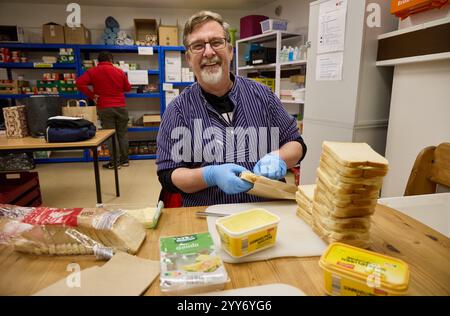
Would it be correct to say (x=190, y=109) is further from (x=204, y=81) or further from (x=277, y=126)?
(x=277, y=126)

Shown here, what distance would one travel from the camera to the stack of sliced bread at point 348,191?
0.76m

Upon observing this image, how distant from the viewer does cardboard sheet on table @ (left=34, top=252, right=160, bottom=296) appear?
644 mm

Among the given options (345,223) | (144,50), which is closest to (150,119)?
(144,50)

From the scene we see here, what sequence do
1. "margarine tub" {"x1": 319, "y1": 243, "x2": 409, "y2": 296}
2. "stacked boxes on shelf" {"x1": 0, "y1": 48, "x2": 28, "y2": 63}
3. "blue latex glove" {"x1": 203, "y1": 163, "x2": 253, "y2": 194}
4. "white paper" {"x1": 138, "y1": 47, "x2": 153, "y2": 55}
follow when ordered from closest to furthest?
"margarine tub" {"x1": 319, "y1": 243, "x2": 409, "y2": 296}, "blue latex glove" {"x1": 203, "y1": 163, "x2": 253, "y2": 194}, "stacked boxes on shelf" {"x1": 0, "y1": 48, "x2": 28, "y2": 63}, "white paper" {"x1": 138, "y1": 47, "x2": 153, "y2": 55}

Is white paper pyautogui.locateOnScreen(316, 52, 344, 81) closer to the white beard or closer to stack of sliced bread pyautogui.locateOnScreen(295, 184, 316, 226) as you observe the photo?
the white beard

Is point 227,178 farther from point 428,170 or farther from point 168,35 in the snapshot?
point 168,35

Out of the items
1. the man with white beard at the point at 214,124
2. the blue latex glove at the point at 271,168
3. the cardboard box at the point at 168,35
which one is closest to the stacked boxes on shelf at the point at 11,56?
the cardboard box at the point at 168,35

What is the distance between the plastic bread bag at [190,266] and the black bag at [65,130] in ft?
7.06

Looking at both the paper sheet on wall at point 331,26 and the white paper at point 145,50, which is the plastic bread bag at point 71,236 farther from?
the white paper at point 145,50

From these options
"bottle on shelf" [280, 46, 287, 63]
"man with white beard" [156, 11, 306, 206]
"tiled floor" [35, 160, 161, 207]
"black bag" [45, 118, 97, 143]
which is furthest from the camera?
"bottle on shelf" [280, 46, 287, 63]

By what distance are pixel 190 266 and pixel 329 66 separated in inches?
86.5

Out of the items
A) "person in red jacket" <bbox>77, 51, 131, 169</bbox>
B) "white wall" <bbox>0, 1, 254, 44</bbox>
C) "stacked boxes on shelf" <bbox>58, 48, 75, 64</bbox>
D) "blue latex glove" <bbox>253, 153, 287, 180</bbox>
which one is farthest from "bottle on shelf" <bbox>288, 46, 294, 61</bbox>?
"stacked boxes on shelf" <bbox>58, 48, 75, 64</bbox>

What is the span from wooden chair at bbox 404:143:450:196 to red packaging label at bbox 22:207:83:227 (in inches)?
59.6
